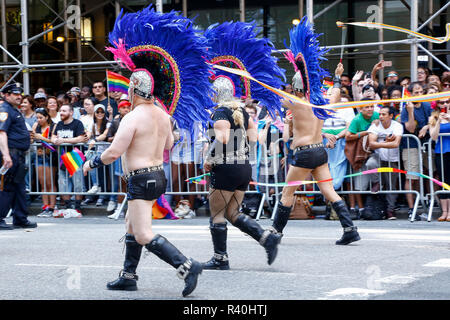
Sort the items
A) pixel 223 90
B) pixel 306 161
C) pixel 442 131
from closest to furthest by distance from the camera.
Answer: pixel 223 90 → pixel 306 161 → pixel 442 131

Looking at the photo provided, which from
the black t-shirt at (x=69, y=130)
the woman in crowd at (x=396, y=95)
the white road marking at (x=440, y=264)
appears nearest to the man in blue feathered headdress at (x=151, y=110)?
the white road marking at (x=440, y=264)

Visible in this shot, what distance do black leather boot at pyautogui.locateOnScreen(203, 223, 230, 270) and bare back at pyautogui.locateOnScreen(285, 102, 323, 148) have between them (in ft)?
6.33

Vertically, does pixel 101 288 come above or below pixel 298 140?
below

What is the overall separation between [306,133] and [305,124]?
104 millimetres

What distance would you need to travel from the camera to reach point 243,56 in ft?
27.0

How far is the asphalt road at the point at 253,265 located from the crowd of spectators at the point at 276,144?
1067 mm

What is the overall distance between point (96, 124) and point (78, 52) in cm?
704

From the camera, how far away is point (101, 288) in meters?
6.70

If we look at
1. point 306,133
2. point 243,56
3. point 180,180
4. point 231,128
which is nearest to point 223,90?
point 231,128

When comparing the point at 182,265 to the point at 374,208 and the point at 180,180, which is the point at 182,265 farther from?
the point at 180,180

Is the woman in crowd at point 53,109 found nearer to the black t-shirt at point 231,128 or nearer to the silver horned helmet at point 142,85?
the black t-shirt at point 231,128

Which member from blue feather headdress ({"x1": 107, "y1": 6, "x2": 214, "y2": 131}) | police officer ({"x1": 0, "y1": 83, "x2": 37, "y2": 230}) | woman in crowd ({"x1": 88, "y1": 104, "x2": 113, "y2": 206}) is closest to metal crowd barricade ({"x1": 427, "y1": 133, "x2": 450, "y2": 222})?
blue feather headdress ({"x1": 107, "y1": 6, "x2": 214, "y2": 131})
